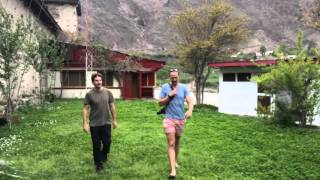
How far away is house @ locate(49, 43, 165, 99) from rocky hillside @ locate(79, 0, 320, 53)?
1803 inches

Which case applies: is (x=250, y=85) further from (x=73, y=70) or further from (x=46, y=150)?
(x=73, y=70)

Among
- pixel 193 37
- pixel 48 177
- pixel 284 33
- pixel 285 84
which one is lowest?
pixel 48 177

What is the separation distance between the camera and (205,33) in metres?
32.4

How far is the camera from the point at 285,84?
17.0m

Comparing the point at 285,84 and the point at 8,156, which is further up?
the point at 285,84

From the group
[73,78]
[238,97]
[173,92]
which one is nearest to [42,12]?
[73,78]

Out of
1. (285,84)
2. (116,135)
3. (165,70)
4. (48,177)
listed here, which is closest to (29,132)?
(116,135)

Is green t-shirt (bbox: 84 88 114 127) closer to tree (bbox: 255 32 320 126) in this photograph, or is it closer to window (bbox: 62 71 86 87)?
tree (bbox: 255 32 320 126)

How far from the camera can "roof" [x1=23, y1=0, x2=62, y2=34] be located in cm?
2606

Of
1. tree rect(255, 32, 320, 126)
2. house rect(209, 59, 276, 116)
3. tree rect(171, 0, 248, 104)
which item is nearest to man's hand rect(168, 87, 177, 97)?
tree rect(255, 32, 320, 126)

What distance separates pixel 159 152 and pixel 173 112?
111 inches

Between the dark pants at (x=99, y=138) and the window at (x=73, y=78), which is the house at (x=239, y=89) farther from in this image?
the dark pants at (x=99, y=138)

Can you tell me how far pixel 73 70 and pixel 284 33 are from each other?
76578 millimetres

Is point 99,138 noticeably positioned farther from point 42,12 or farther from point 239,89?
point 42,12
